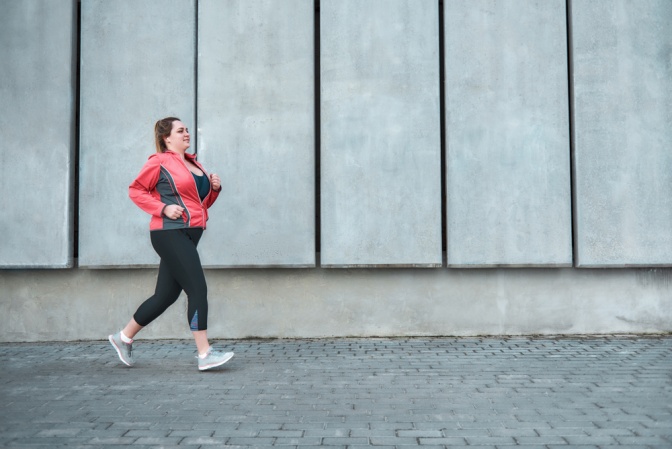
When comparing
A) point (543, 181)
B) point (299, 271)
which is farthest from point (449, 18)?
point (299, 271)

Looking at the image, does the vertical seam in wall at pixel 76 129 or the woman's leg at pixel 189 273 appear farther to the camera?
the vertical seam in wall at pixel 76 129

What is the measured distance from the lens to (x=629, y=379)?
509cm

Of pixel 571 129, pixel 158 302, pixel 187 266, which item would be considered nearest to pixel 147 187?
pixel 187 266

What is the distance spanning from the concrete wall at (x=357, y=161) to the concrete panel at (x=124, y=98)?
2 cm

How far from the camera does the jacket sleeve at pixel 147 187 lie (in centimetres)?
561

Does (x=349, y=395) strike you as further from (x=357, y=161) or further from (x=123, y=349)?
(x=357, y=161)

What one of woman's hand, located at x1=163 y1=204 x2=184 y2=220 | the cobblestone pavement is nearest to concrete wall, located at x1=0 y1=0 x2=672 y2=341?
the cobblestone pavement

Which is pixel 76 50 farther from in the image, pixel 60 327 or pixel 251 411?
pixel 251 411

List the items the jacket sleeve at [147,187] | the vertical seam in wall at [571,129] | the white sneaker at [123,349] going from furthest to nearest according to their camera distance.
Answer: the vertical seam in wall at [571,129], the white sneaker at [123,349], the jacket sleeve at [147,187]

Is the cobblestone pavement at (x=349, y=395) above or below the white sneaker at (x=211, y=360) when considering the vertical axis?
below

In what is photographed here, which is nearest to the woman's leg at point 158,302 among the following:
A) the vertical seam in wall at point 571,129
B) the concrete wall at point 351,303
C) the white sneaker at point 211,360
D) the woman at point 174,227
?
the woman at point 174,227

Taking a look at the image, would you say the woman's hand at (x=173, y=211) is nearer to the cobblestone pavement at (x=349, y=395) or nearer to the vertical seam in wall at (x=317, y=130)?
the cobblestone pavement at (x=349, y=395)

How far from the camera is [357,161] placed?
7.30m

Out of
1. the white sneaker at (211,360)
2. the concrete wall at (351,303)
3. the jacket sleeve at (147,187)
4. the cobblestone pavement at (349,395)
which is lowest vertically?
the cobblestone pavement at (349,395)
